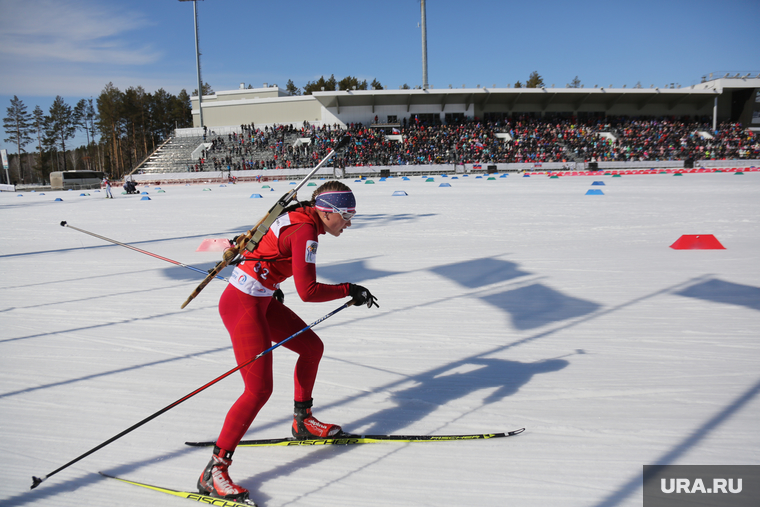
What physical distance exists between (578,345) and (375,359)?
180 cm

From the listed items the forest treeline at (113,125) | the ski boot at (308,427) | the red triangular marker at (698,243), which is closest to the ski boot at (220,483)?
the ski boot at (308,427)

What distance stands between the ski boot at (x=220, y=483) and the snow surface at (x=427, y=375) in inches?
4.5

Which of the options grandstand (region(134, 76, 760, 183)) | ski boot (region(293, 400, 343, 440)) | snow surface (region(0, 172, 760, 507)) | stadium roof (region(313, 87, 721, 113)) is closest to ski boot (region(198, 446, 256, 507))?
snow surface (region(0, 172, 760, 507))

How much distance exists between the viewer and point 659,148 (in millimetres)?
41844

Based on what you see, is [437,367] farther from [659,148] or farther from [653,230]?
[659,148]

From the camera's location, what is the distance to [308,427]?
2.75 metres

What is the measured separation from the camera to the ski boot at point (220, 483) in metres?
2.24

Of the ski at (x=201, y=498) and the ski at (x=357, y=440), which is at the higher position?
the ski at (x=357, y=440)

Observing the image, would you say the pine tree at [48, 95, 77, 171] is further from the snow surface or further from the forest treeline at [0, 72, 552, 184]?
the snow surface

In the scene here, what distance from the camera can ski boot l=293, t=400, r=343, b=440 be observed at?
275cm

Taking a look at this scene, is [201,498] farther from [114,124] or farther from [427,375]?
[114,124]

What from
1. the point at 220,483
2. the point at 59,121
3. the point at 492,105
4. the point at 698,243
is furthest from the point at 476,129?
the point at 59,121

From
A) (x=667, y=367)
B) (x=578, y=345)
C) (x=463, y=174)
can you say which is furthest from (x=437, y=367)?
(x=463, y=174)

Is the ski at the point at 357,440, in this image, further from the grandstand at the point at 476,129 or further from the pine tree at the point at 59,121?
the pine tree at the point at 59,121
